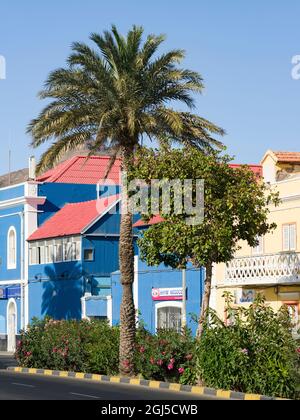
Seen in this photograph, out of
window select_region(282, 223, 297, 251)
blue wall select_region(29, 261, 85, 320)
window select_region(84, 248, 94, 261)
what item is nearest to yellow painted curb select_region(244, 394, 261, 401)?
window select_region(282, 223, 297, 251)

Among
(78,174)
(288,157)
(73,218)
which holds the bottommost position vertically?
(73,218)

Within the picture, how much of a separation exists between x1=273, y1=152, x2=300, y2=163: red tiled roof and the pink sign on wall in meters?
7.37

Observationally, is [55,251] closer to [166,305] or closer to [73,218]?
[73,218]

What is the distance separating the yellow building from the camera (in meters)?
42.9

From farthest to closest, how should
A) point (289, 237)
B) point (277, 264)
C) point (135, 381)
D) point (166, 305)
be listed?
point (166, 305) → point (289, 237) → point (277, 264) → point (135, 381)

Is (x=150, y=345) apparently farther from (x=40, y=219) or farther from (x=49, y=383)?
(x=40, y=219)

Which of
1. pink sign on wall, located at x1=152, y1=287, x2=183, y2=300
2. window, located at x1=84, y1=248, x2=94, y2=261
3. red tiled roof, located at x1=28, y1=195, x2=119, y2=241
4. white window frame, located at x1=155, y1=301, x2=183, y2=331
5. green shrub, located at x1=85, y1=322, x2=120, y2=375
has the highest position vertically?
red tiled roof, located at x1=28, y1=195, x2=119, y2=241

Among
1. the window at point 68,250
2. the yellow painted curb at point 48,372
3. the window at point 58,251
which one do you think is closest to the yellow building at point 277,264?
the yellow painted curb at point 48,372

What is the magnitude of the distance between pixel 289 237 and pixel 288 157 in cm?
624

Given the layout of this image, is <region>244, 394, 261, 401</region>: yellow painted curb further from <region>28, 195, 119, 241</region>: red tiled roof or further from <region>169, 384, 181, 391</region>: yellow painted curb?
<region>28, 195, 119, 241</region>: red tiled roof

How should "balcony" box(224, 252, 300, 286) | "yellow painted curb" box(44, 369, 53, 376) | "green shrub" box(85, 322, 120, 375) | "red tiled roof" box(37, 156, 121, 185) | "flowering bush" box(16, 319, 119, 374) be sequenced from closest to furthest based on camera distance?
1. "green shrub" box(85, 322, 120, 375)
2. "flowering bush" box(16, 319, 119, 374)
3. "yellow painted curb" box(44, 369, 53, 376)
4. "balcony" box(224, 252, 300, 286)
5. "red tiled roof" box(37, 156, 121, 185)

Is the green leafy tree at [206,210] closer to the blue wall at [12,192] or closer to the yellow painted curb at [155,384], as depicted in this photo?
the yellow painted curb at [155,384]

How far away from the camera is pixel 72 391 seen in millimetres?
28969

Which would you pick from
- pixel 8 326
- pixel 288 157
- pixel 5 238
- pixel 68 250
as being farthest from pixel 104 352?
pixel 5 238
